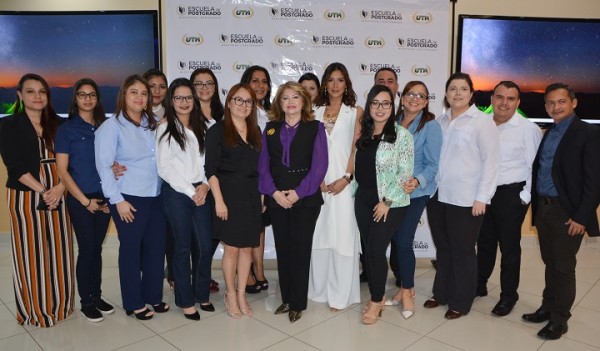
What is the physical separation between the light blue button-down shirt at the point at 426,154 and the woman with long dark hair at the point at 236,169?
1.10 metres

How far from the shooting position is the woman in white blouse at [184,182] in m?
2.78

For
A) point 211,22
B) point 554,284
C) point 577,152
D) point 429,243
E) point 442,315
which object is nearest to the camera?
point 577,152

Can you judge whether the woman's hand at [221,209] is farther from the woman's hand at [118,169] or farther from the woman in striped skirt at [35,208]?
the woman in striped skirt at [35,208]

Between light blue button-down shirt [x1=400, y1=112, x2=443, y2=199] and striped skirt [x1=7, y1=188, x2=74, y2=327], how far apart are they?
247cm

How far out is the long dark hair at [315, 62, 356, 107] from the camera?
3.10m

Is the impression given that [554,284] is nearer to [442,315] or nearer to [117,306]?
[442,315]

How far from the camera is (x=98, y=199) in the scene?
2840mm

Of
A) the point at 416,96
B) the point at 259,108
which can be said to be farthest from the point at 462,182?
the point at 259,108

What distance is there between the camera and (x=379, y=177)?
2.76 m

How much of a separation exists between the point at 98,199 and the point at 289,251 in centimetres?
136

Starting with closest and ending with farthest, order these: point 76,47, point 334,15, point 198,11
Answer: point 198,11, point 334,15, point 76,47

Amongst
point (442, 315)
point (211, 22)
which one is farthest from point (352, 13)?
point (442, 315)

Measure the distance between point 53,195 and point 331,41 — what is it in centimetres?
297

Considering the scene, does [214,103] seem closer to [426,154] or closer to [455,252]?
[426,154]
